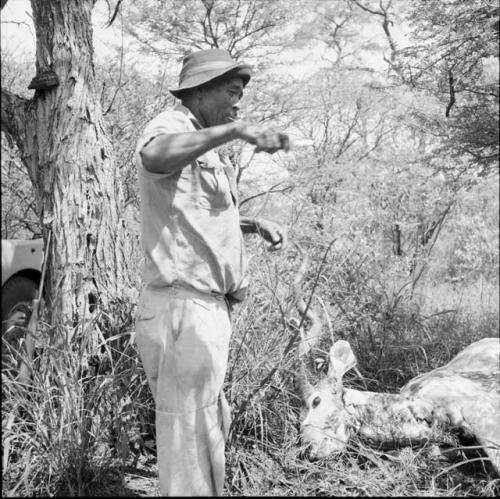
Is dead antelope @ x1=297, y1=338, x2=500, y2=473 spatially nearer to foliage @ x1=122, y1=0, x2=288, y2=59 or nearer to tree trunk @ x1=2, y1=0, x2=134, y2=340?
tree trunk @ x1=2, y1=0, x2=134, y2=340

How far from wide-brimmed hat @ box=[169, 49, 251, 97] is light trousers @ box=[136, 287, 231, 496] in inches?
31.9

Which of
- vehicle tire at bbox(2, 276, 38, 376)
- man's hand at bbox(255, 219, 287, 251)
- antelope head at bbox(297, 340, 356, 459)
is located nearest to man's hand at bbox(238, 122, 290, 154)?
man's hand at bbox(255, 219, 287, 251)

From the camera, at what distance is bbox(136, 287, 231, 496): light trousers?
2.43 meters

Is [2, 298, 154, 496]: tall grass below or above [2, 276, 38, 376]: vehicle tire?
below

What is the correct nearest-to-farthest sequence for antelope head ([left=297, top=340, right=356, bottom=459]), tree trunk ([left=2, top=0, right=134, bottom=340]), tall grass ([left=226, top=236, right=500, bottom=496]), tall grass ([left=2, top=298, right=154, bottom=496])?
tall grass ([left=2, top=298, right=154, bottom=496]) < tall grass ([left=226, top=236, right=500, bottom=496]) < antelope head ([left=297, top=340, right=356, bottom=459]) < tree trunk ([left=2, top=0, right=134, bottom=340])

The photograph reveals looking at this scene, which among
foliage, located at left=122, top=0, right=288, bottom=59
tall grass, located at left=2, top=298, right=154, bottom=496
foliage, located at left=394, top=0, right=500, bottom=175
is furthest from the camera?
foliage, located at left=122, top=0, right=288, bottom=59

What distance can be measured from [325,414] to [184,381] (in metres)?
1.51

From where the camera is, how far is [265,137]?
2.01 m

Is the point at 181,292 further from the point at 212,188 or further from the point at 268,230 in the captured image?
the point at 268,230

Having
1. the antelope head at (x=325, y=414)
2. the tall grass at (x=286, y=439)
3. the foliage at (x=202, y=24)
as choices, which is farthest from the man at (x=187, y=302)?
the foliage at (x=202, y=24)

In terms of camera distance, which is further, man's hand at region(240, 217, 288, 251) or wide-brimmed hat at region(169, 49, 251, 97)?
man's hand at region(240, 217, 288, 251)

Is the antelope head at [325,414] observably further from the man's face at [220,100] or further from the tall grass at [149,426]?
the man's face at [220,100]

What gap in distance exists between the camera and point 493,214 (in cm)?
2161

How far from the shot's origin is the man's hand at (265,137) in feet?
6.57
